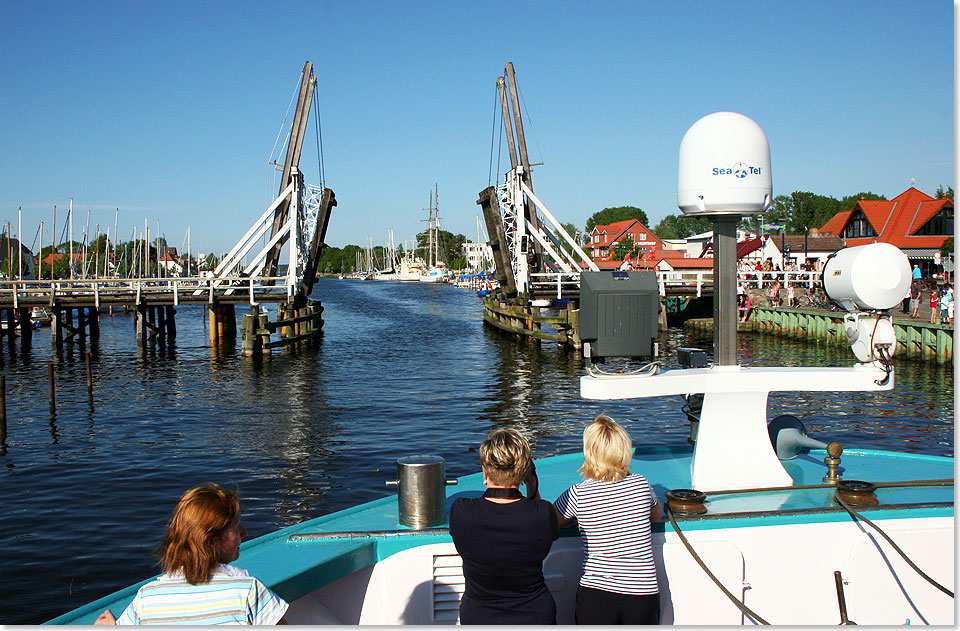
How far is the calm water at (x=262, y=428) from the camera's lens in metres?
8.94

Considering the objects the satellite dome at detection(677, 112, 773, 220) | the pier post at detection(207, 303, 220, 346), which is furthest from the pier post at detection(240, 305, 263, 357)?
the satellite dome at detection(677, 112, 773, 220)

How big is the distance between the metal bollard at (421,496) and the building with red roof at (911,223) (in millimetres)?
47547

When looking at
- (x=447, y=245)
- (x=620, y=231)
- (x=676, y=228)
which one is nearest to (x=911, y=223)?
(x=620, y=231)

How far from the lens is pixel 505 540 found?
9.34 ft

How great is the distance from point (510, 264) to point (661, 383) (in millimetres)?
27929

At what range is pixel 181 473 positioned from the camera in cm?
1147

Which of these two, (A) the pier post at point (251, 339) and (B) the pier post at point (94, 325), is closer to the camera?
(A) the pier post at point (251, 339)

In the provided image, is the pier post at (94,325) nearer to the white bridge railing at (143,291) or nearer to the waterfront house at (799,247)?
the white bridge railing at (143,291)

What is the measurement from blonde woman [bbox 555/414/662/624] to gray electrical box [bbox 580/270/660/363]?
1691 millimetres

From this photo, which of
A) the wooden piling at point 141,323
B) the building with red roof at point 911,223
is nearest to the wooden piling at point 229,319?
the wooden piling at point 141,323

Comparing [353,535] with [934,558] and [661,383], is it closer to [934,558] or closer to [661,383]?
[661,383]

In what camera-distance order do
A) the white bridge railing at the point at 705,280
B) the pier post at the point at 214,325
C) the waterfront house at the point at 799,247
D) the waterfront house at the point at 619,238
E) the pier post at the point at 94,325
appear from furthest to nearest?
the waterfront house at the point at 619,238
the waterfront house at the point at 799,247
the white bridge railing at the point at 705,280
the pier post at the point at 94,325
the pier post at the point at 214,325

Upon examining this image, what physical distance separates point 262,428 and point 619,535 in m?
12.7

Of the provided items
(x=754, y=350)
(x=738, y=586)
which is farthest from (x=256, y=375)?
(x=738, y=586)
